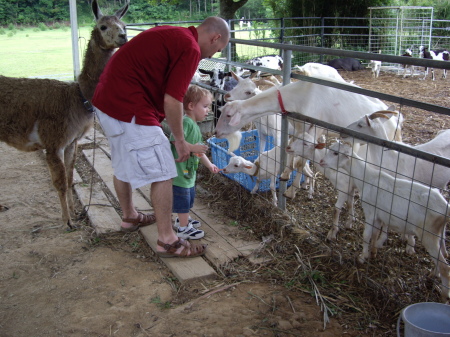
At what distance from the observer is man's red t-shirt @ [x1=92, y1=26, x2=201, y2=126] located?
8.73 feet

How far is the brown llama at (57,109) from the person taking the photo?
153 inches

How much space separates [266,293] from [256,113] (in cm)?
169

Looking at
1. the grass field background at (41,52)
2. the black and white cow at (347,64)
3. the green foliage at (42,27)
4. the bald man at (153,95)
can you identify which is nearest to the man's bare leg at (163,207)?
the bald man at (153,95)

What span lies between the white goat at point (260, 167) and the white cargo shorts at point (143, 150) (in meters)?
1.33

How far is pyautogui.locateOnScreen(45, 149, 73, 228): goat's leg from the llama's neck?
0.61 m

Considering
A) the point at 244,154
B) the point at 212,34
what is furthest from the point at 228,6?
the point at 212,34

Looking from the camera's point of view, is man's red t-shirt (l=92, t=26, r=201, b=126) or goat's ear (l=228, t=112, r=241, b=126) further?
goat's ear (l=228, t=112, r=241, b=126)

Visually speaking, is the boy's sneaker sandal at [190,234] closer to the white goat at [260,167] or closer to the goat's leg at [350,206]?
the white goat at [260,167]

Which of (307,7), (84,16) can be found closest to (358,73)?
(307,7)

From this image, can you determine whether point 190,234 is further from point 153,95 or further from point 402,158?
point 402,158

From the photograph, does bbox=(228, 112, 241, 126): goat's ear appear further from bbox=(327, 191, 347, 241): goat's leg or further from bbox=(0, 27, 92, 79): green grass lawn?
bbox=(0, 27, 92, 79): green grass lawn

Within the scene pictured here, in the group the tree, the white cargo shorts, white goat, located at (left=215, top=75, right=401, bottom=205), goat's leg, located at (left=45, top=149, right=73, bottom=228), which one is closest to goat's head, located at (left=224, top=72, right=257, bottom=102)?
white goat, located at (left=215, top=75, right=401, bottom=205)

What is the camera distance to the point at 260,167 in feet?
14.1

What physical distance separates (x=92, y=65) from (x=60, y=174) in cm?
108
